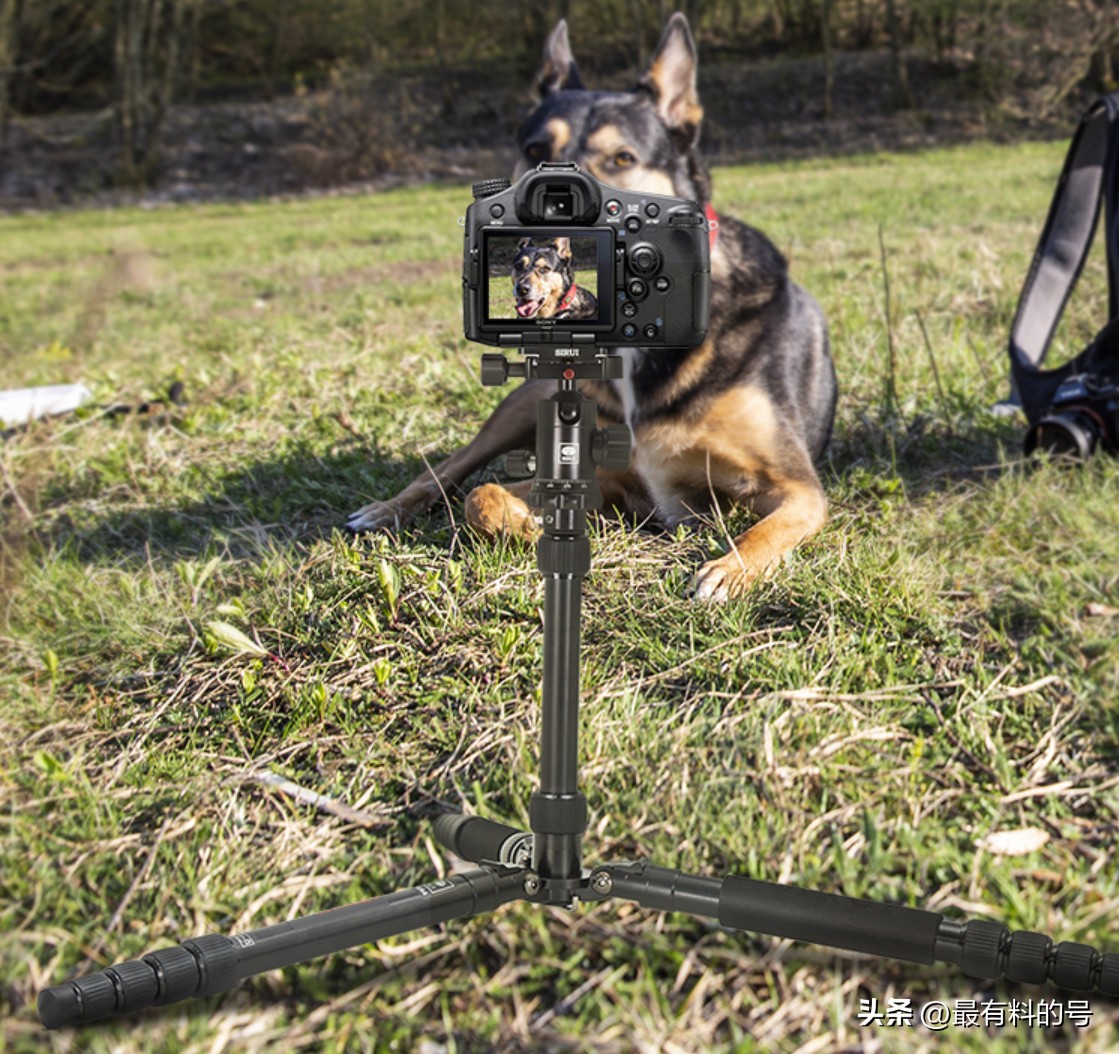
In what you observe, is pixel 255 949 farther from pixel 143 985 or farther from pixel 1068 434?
pixel 1068 434

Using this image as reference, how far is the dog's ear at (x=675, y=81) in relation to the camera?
130 inches

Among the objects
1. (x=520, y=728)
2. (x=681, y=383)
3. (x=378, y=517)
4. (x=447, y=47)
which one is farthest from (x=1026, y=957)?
(x=447, y=47)

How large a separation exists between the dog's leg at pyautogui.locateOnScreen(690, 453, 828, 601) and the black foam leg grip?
0.95 metres

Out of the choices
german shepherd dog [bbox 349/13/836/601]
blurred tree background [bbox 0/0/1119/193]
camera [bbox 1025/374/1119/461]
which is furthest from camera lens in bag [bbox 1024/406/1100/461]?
blurred tree background [bbox 0/0/1119/193]

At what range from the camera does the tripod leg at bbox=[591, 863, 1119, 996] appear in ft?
5.70

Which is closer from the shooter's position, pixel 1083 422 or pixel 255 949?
pixel 255 949

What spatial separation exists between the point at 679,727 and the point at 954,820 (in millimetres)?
519

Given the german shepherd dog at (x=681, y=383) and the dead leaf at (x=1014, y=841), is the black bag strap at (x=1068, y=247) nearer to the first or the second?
the german shepherd dog at (x=681, y=383)

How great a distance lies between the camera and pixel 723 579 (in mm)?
2756

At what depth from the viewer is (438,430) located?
416 cm

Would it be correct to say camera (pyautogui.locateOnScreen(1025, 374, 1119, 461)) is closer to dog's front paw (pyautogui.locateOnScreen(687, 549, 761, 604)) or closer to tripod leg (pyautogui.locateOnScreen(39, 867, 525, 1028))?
dog's front paw (pyautogui.locateOnScreen(687, 549, 761, 604))

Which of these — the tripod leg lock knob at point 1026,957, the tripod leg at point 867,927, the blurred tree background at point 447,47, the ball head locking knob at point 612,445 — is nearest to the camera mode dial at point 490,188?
the ball head locking knob at point 612,445

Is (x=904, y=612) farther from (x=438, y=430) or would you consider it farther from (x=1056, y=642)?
(x=438, y=430)

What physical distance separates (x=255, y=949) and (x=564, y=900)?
1.53 feet
